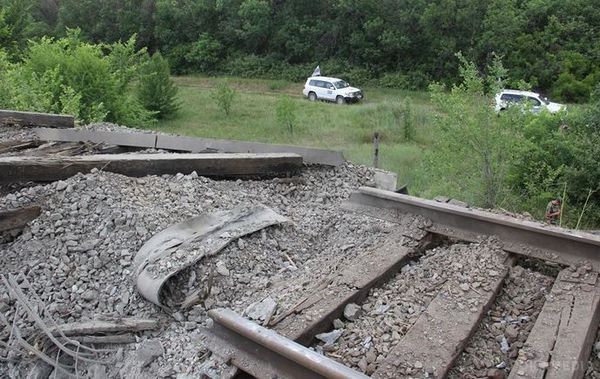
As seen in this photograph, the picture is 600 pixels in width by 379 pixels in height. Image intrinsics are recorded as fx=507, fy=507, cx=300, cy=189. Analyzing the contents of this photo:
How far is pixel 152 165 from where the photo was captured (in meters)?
4.74

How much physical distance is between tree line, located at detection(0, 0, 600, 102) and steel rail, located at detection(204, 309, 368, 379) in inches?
1150

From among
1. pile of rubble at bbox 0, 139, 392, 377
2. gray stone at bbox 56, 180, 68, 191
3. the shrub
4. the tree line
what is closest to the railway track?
pile of rubble at bbox 0, 139, 392, 377

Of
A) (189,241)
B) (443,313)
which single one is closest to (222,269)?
(189,241)

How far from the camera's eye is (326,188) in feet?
16.3

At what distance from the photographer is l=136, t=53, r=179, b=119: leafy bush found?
27.9 metres

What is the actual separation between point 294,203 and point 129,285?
1.79m

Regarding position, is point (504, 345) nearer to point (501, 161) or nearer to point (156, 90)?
point (501, 161)

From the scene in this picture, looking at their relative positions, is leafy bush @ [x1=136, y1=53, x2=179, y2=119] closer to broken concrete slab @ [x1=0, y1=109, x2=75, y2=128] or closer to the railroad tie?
broken concrete slab @ [x1=0, y1=109, x2=75, y2=128]

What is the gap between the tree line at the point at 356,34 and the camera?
111 ft

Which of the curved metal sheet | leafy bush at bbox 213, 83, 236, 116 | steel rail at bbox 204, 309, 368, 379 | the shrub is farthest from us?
leafy bush at bbox 213, 83, 236, 116

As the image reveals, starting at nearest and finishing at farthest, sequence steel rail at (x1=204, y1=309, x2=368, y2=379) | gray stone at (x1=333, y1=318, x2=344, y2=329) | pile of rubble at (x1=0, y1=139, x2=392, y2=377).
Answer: steel rail at (x1=204, y1=309, x2=368, y2=379) → gray stone at (x1=333, y1=318, x2=344, y2=329) → pile of rubble at (x1=0, y1=139, x2=392, y2=377)

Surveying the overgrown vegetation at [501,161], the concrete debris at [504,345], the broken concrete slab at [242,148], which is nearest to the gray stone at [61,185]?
the broken concrete slab at [242,148]

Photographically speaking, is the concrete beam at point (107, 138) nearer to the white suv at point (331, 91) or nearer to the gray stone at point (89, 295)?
the gray stone at point (89, 295)

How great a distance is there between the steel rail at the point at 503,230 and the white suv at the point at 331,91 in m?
29.0
